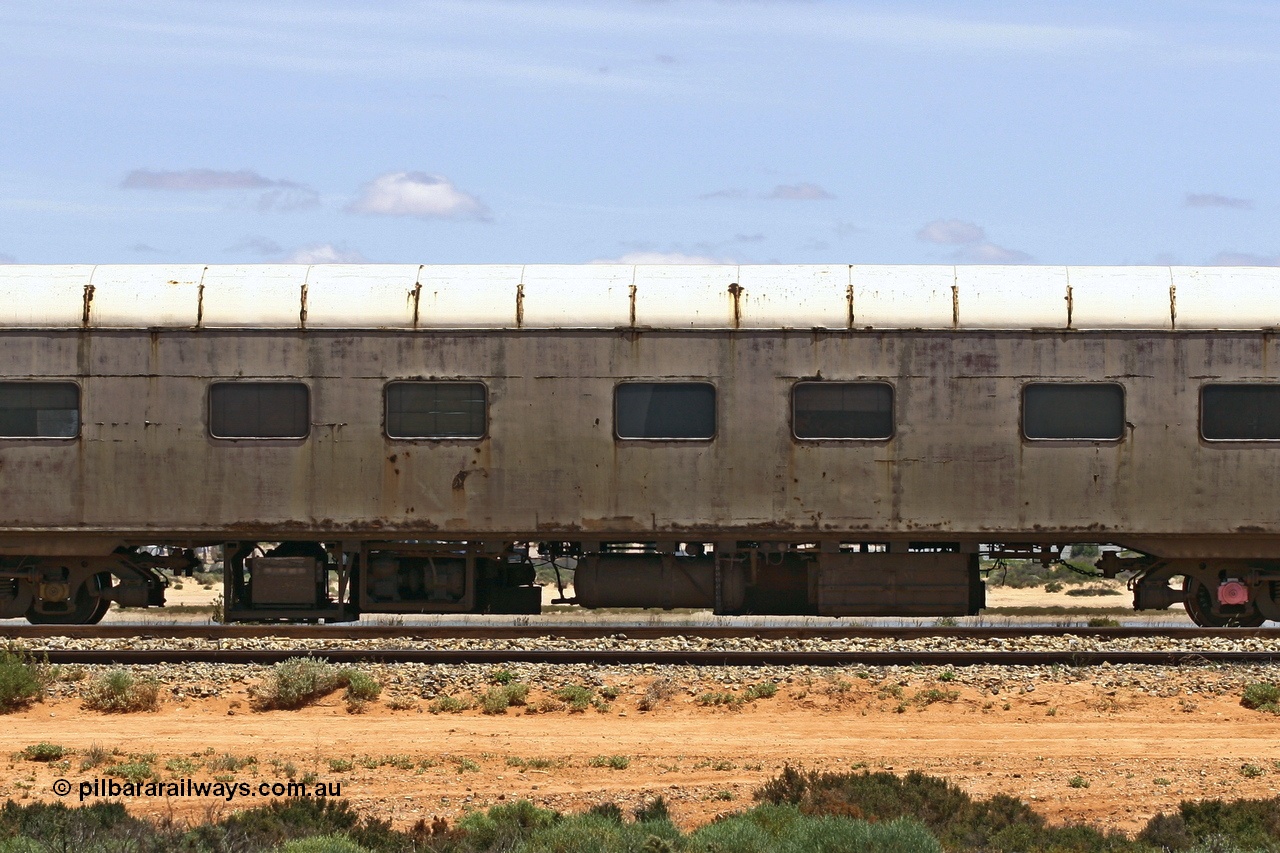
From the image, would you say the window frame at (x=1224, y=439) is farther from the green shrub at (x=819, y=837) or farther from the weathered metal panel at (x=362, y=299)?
the green shrub at (x=819, y=837)

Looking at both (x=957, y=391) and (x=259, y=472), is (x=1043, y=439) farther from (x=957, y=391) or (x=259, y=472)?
(x=259, y=472)

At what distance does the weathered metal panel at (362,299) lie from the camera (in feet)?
50.1

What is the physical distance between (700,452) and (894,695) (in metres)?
3.38

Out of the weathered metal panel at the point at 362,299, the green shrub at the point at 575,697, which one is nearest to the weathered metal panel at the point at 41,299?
the weathered metal panel at the point at 362,299

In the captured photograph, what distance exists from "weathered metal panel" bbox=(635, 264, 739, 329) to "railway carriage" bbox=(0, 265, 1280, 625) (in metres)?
0.02

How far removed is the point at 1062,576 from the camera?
32.8 meters

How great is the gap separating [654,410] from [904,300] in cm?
273

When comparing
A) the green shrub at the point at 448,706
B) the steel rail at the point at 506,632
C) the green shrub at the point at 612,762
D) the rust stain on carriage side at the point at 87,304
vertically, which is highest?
the rust stain on carriage side at the point at 87,304

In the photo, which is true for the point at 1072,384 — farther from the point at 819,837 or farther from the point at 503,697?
the point at 819,837

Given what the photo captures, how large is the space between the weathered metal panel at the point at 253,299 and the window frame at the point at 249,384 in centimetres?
54

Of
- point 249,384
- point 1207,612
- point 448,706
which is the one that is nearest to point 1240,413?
point 1207,612

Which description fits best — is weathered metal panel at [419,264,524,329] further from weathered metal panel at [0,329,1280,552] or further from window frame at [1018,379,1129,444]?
window frame at [1018,379,1129,444]

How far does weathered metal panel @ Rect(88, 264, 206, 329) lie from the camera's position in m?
15.3

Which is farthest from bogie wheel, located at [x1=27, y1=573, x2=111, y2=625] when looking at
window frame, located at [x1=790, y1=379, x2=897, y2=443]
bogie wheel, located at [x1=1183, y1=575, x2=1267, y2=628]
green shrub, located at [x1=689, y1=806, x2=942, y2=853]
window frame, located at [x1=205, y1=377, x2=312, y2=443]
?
bogie wheel, located at [x1=1183, y1=575, x2=1267, y2=628]
